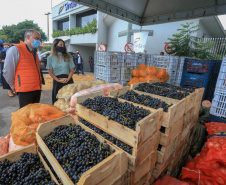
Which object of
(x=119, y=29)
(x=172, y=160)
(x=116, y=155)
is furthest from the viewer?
(x=119, y=29)

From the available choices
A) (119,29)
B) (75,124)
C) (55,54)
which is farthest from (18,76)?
(119,29)

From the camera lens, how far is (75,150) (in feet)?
4.08

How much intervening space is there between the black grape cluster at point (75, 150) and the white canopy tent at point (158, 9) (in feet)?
11.4

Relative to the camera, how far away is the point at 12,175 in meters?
1.20

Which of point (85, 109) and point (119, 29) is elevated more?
point (119, 29)

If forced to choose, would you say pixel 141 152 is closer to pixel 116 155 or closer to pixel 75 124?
pixel 116 155

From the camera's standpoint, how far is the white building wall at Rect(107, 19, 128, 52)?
36.5ft

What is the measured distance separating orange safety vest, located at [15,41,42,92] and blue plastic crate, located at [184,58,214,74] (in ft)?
15.2

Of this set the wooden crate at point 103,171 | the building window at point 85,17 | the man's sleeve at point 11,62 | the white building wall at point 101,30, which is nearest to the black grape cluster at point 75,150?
the wooden crate at point 103,171

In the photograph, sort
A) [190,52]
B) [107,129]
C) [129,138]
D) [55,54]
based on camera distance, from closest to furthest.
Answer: [129,138]
[107,129]
[55,54]
[190,52]

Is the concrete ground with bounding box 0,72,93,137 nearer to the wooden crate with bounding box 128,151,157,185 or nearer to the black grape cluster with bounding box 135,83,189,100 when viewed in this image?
the wooden crate with bounding box 128,151,157,185

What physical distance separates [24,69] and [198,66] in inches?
190

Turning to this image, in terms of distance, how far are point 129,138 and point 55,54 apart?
2.72 m

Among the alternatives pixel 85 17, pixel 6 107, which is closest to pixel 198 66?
pixel 6 107
